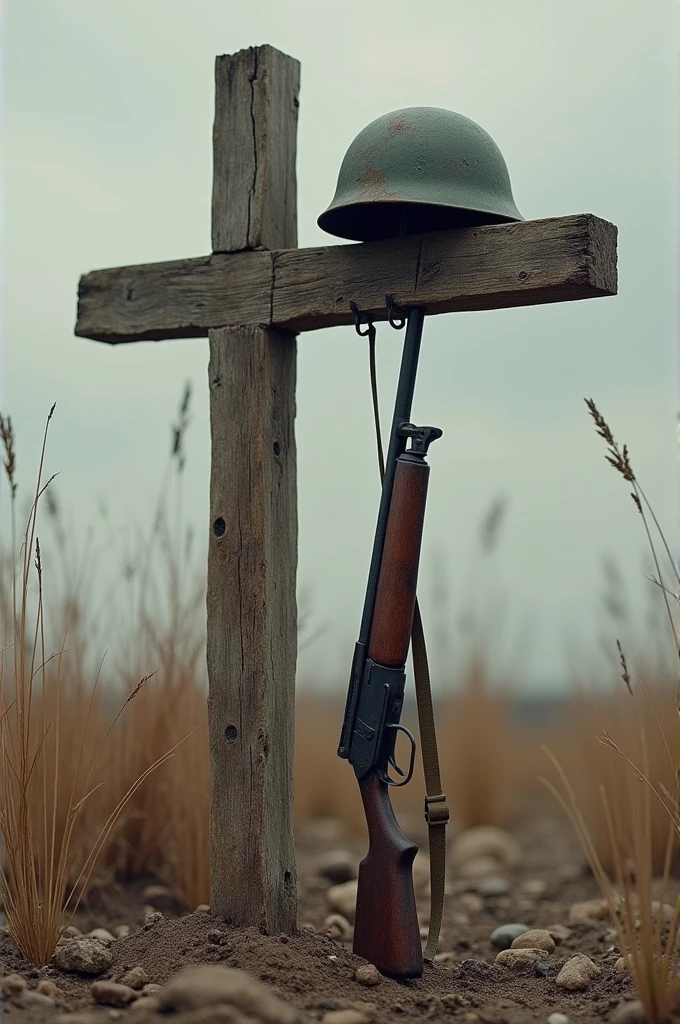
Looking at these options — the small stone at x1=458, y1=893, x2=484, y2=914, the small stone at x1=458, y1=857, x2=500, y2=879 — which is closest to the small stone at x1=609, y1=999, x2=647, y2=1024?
the small stone at x1=458, y1=893, x2=484, y2=914

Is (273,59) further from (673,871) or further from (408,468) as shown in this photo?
(673,871)

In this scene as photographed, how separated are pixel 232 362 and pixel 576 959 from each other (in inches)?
83.7

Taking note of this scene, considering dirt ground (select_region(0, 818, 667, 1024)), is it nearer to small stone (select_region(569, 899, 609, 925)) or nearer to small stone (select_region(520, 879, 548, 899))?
small stone (select_region(569, 899, 609, 925))

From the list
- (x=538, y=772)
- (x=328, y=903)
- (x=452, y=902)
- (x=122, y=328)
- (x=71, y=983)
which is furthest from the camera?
(x=538, y=772)

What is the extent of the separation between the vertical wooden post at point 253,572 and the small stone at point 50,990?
64 centimetres

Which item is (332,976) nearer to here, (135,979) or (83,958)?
(135,979)

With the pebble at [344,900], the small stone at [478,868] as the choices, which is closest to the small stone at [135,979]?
the pebble at [344,900]

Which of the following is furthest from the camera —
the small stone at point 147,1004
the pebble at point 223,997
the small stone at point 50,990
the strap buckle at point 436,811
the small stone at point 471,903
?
the small stone at point 471,903

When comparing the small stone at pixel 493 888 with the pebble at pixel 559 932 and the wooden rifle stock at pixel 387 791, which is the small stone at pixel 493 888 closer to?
the pebble at pixel 559 932

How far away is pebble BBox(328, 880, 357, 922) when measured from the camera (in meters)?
5.00

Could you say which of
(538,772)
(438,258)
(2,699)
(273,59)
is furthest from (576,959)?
(538,772)

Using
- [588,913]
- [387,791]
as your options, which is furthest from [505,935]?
[387,791]

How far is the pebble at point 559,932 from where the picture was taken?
14.4ft

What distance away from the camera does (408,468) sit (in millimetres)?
3488
